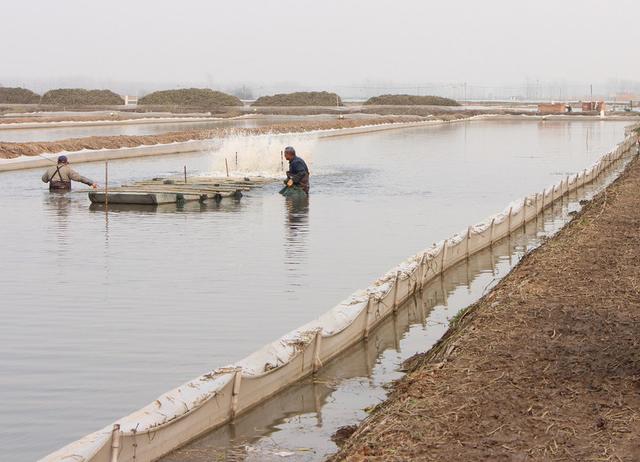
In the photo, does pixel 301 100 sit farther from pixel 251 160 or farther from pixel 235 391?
pixel 235 391

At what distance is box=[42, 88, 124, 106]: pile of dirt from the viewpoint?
370 feet

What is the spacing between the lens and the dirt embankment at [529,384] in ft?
21.4

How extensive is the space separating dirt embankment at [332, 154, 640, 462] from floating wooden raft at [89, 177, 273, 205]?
36.1 feet

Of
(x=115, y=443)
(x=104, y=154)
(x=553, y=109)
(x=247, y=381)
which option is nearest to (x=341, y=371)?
(x=247, y=381)

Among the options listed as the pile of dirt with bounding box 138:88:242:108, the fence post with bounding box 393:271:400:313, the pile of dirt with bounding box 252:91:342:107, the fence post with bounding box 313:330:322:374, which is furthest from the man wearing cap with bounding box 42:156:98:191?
the pile of dirt with bounding box 252:91:342:107

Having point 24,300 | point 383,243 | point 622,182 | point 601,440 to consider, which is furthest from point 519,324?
point 622,182

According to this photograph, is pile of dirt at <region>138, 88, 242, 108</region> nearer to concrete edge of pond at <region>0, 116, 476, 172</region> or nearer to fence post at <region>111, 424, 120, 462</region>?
concrete edge of pond at <region>0, 116, 476, 172</region>

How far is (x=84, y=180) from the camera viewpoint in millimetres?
23062

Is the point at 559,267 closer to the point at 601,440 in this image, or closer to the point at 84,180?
the point at 601,440

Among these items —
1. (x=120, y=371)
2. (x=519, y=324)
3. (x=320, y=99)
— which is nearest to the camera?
(x=120, y=371)

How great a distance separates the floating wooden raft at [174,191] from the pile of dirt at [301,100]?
96.2 m

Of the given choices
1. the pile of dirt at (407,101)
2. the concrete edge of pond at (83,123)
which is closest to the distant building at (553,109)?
the pile of dirt at (407,101)

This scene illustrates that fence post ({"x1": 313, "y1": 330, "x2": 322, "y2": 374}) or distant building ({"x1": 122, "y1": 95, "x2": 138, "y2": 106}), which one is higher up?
distant building ({"x1": 122, "y1": 95, "x2": 138, "y2": 106})

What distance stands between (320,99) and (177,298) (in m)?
117
